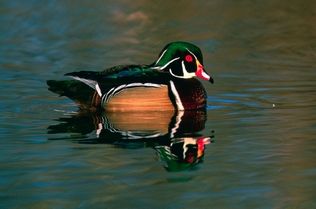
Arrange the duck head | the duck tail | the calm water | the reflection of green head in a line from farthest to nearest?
the duck head < the duck tail < the reflection of green head < the calm water

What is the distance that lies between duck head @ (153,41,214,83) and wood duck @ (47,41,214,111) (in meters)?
0.17

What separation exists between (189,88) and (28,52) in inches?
185

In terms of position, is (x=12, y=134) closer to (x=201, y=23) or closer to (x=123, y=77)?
(x=123, y=77)

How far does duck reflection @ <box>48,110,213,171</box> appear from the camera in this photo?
9.38m

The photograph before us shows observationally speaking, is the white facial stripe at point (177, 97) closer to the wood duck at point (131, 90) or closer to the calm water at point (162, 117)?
the wood duck at point (131, 90)

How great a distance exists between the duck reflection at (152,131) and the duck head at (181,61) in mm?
694

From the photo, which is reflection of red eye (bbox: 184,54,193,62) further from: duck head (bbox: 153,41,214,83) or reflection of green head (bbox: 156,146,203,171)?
reflection of green head (bbox: 156,146,203,171)

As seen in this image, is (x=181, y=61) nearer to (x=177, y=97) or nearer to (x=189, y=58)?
(x=189, y=58)

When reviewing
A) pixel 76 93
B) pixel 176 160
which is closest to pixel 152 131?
pixel 176 160

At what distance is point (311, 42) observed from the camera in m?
16.8

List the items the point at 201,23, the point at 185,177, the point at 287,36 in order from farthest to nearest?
the point at 201,23 → the point at 287,36 → the point at 185,177

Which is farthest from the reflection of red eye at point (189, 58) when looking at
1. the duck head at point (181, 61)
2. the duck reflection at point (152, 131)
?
the duck reflection at point (152, 131)

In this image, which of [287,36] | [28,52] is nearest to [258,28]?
[287,36]

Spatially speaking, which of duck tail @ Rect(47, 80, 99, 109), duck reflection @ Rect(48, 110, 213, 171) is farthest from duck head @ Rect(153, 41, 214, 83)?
duck tail @ Rect(47, 80, 99, 109)
